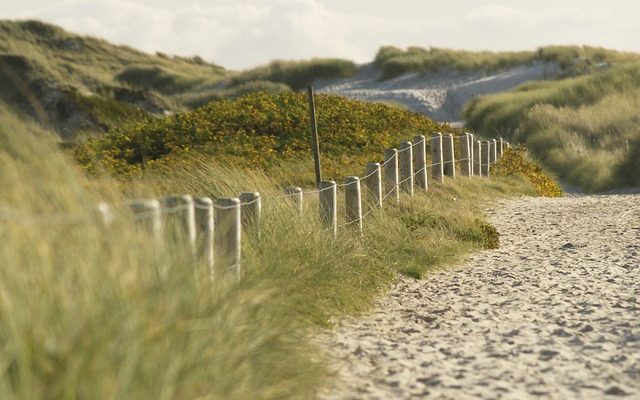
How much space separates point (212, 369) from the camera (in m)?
4.34

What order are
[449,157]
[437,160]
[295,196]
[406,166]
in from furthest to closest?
1. [449,157]
2. [437,160]
3. [406,166]
4. [295,196]

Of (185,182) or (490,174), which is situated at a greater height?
(185,182)

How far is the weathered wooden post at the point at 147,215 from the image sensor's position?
4.76 m

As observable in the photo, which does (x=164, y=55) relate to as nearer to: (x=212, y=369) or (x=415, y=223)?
(x=415, y=223)

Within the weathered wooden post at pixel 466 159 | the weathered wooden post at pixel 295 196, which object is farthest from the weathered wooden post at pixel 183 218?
the weathered wooden post at pixel 466 159

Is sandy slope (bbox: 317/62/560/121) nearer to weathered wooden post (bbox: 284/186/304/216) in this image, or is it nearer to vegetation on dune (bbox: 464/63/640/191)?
vegetation on dune (bbox: 464/63/640/191)

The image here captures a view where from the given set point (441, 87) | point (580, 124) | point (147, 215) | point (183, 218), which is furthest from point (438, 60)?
point (147, 215)

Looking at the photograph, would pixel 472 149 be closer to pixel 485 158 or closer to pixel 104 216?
pixel 485 158

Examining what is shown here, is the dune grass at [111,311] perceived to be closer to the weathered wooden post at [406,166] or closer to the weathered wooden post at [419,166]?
the weathered wooden post at [406,166]

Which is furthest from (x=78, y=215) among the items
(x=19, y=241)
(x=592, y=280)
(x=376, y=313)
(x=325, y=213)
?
(x=592, y=280)

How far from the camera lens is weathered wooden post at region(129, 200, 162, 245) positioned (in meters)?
4.76

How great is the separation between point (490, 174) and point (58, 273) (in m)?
17.3

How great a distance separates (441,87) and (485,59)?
13.4 feet

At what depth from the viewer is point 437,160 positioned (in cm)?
1661
